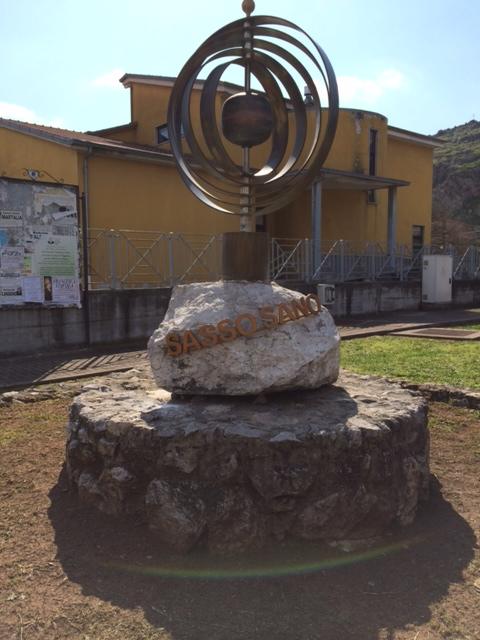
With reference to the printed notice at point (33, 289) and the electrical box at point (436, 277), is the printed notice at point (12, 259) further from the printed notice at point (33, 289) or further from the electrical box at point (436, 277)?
the electrical box at point (436, 277)

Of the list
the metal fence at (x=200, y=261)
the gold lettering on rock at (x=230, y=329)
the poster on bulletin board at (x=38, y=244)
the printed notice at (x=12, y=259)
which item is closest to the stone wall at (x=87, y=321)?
the poster on bulletin board at (x=38, y=244)

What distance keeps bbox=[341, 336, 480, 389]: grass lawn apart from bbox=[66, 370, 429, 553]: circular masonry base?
133 inches

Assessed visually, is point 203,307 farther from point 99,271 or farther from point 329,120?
point 99,271

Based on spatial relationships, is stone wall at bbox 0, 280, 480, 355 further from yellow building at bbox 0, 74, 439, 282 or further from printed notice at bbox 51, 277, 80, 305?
yellow building at bbox 0, 74, 439, 282

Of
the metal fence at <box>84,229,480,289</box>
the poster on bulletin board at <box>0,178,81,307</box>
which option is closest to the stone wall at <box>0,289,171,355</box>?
the poster on bulletin board at <box>0,178,81,307</box>

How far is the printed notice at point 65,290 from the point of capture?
921 centimetres

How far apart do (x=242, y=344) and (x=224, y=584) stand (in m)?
1.41

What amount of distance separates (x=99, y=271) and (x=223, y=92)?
6893 millimetres

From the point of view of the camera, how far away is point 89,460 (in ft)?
11.3

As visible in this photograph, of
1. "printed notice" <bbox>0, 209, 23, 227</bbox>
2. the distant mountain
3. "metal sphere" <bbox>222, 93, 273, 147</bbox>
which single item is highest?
the distant mountain

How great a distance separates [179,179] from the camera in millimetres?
15008

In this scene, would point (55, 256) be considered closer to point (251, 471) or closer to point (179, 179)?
point (179, 179)

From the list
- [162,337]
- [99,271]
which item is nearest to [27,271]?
[99,271]

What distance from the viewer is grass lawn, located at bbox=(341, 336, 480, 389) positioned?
6965 millimetres
